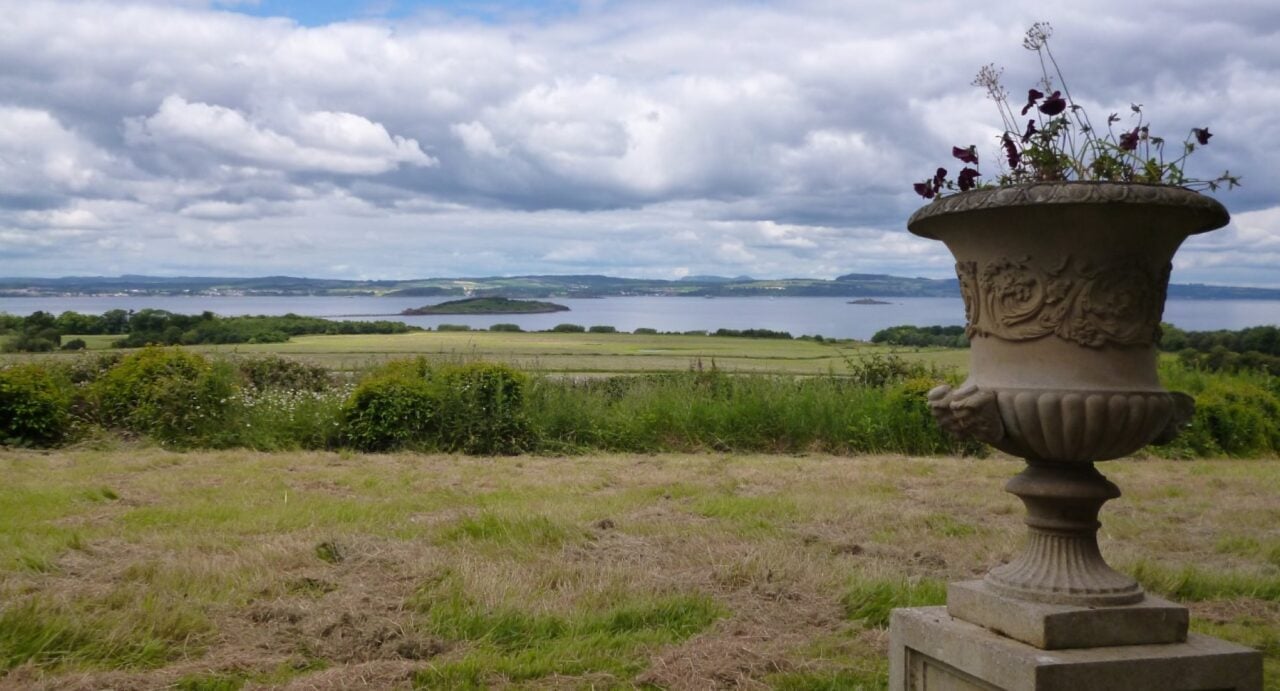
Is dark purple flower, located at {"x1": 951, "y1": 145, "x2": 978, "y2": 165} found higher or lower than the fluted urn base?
higher

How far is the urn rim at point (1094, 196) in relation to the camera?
10.9 ft

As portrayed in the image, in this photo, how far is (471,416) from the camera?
11.7m

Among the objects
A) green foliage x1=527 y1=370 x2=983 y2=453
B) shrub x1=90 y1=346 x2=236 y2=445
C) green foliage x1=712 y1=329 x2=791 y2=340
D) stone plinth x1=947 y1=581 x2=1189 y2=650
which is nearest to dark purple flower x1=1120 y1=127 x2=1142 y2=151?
stone plinth x1=947 y1=581 x2=1189 y2=650

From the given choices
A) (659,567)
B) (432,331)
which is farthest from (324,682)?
(432,331)

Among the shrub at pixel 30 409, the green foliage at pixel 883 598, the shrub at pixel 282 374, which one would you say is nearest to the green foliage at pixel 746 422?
the shrub at pixel 282 374

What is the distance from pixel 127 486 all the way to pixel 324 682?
513 cm

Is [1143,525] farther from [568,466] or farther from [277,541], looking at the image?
[277,541]

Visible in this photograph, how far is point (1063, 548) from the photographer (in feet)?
12.0

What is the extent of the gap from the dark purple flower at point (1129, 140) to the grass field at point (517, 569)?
2.30 metres

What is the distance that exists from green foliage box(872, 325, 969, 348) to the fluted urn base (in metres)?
13.7

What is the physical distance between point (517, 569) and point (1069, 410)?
10.6ft

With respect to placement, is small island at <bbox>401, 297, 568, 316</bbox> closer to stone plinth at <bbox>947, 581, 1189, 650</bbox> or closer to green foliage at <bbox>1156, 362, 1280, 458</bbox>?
green foliage at <bbox>1156, 362, 1280, 458</bbox>

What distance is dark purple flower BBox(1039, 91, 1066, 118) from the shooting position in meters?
3.69

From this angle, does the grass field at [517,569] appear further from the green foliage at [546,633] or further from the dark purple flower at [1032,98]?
the dark purple flower at [1032,98]
